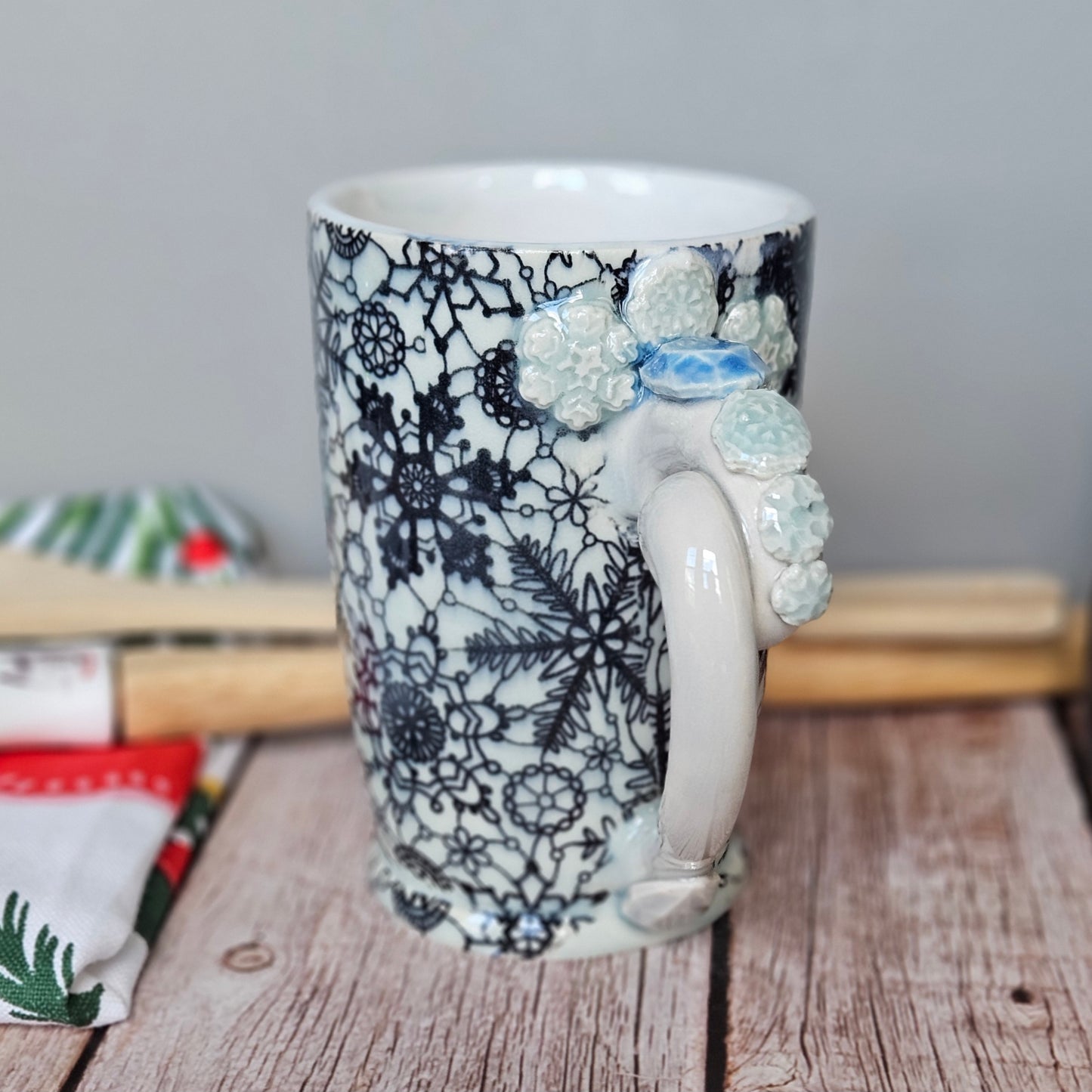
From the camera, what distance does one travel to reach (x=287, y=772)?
60 centimetres

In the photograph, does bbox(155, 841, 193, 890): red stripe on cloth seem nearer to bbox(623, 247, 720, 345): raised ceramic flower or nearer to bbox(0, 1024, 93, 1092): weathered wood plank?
bbox(0, 1024, 93, 1092): weathered wood plank

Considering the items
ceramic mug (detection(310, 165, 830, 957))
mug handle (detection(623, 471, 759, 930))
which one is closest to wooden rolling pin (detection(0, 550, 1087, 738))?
ceramic mug (detection(310, 165, 830, 957))

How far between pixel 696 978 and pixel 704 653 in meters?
0.16

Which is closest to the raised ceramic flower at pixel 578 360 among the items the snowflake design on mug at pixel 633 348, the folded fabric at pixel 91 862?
the snowflake design on mug at pixel 633 348

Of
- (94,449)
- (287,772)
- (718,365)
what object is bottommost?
(287,772)

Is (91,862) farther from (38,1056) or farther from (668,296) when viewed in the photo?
(668,296)

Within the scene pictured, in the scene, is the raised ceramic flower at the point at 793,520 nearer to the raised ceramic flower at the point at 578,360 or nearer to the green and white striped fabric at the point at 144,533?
the raised ceramic flower at the point at 578,360

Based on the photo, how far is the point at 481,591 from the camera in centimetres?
43

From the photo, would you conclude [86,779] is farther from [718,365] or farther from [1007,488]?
[1007,488]

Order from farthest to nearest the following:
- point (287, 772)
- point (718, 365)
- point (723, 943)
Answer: point (287, 772), point (723, 943), point (718, 365)

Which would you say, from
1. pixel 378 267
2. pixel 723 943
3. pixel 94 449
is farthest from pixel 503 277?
pixel 94 449

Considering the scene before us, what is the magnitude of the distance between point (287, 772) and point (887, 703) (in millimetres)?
278

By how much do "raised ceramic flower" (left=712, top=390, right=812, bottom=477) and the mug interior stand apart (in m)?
0.13

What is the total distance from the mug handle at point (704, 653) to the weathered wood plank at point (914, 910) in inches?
4.0
